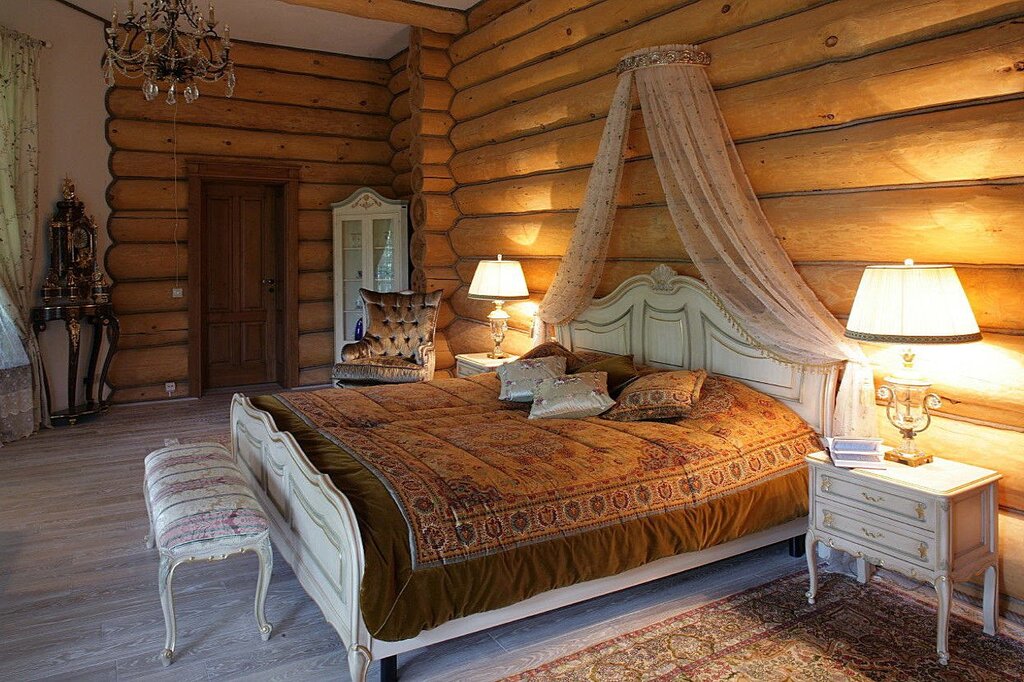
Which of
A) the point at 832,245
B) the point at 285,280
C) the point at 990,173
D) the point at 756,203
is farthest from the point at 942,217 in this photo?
the point at 285,280

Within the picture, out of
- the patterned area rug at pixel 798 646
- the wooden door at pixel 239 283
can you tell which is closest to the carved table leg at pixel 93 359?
the wooden door at pixel 239 283

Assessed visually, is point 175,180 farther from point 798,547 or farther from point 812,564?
point 812,564

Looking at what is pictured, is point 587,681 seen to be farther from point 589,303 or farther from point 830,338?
point 589,303

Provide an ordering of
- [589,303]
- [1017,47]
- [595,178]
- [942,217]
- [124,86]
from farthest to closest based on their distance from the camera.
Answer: [124,86], [589,303], [595,178], [942,217], [1017,47]

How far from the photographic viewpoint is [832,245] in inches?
131

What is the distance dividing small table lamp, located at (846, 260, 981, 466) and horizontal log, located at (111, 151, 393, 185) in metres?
5.75

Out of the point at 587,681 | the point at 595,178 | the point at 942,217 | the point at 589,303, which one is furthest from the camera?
the point at 589,303

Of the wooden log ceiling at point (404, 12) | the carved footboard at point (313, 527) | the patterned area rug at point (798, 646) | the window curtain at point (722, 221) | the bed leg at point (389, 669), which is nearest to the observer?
the carved footboard at point (313, 527)

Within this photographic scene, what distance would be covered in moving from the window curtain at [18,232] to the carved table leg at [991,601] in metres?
5.81

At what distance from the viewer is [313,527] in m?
2.62

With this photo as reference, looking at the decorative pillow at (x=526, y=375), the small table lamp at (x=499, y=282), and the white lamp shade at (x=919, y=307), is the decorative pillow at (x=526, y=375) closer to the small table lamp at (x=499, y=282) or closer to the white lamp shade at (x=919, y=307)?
the small table lamp at (x=499, y=282)

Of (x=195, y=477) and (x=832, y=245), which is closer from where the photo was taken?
(x=195, y=477)

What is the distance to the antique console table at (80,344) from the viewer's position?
18.7 ft

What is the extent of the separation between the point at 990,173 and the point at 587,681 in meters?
2.30
